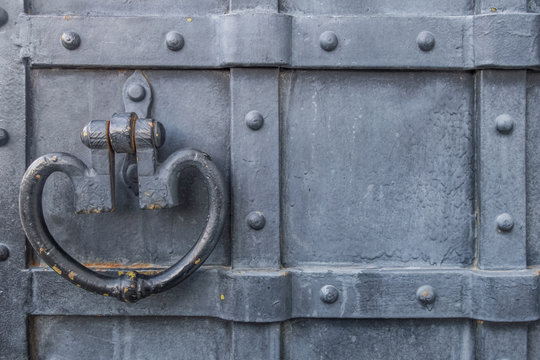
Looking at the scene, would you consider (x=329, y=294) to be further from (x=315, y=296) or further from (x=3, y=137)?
(x=3, y=137)

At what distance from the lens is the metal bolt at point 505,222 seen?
72 centimetres

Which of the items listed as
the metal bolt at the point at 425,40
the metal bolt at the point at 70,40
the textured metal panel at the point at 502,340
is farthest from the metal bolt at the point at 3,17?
the textured metal panel at the point at 502,340

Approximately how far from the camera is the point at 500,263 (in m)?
0.73

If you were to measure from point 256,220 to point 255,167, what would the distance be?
0.09m

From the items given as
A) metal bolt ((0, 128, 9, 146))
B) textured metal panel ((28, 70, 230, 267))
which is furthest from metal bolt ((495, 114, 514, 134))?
metal bolt ((0, 128, 9, 146))

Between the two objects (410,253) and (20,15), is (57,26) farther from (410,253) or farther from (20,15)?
(410,253)

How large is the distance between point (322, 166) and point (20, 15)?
59 centimetres

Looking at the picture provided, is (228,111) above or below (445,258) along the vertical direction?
above

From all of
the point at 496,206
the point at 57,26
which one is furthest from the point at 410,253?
the point at 57,26

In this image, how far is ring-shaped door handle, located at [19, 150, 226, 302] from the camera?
664 millimetres

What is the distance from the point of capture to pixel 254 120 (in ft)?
2.35

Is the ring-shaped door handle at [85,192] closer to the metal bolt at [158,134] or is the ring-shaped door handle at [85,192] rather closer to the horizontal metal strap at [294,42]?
the metal bolt at [158,134]

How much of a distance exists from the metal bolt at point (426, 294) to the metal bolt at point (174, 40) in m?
0.60

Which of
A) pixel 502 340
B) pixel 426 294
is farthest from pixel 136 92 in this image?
pixel 502 340
